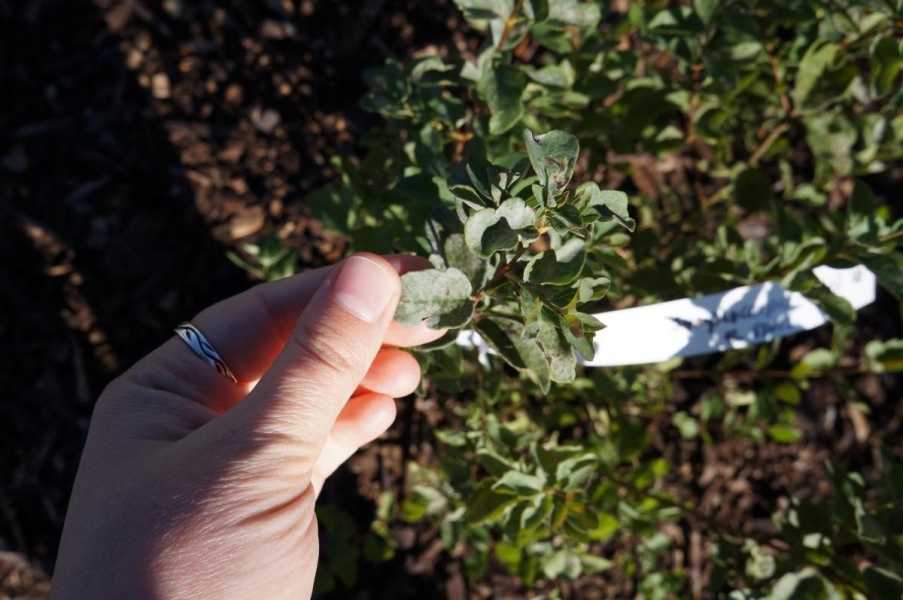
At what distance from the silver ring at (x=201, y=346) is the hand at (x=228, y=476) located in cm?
15

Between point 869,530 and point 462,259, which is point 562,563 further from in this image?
point 462,259

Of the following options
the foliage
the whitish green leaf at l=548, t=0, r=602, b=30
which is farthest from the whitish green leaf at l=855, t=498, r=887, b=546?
the whitish green leaf at l=548, t=0, r=602, b=30

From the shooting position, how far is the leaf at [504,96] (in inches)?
55.0

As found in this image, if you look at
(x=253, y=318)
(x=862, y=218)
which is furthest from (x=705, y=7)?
(x=253, y=318)

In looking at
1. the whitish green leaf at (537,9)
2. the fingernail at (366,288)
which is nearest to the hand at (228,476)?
the fingernail at (366,288)

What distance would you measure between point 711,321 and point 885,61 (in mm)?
633

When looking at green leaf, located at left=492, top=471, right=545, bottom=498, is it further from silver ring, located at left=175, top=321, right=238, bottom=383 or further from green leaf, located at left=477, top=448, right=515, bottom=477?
silver ring, located at left=175, top=321, right=238, bottom=383

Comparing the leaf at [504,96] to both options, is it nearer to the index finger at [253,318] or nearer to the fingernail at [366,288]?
the fingernail at [366,288]

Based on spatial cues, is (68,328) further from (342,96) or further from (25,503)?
(342,96)

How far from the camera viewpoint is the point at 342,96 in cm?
279

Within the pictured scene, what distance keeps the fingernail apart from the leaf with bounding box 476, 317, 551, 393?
18 centimetres

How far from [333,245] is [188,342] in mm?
1082

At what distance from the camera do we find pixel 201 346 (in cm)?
163

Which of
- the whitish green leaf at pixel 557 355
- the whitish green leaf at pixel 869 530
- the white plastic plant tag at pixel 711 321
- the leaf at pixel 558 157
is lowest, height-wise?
the whitish green leaf at pixel 869 530
